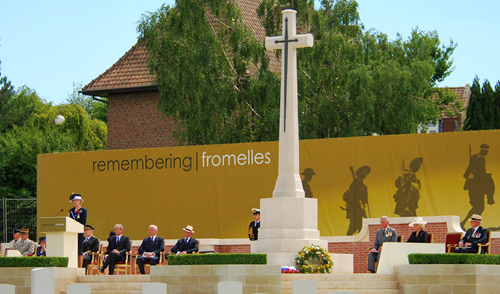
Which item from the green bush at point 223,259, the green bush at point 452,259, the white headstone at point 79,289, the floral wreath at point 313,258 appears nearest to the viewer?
the white headstone at point 79,289

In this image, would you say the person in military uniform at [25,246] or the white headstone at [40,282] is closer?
the white headstone at [40,282]

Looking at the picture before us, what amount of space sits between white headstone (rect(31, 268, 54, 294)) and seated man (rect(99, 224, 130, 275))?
513 centimetres

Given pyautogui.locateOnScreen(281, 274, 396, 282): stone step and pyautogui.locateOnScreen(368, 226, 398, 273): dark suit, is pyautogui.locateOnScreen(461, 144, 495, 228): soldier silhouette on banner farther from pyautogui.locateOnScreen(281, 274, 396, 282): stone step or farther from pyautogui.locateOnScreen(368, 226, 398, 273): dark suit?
pyautogui.locateOnScreen(281, 274, 396, 282): stone step

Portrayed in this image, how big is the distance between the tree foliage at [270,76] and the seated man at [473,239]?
8.87 m

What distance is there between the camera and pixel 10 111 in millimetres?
35406

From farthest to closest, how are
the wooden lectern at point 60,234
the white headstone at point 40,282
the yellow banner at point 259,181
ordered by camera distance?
the yellow banner at point 259,181 → the wooden lectern at point 60,234 → the white headstone at point 40,282

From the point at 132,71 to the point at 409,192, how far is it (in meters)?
16.1

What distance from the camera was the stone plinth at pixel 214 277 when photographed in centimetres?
1200

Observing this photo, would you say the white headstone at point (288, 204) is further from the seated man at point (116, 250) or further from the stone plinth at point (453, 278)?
the seated man at point (116, 250)

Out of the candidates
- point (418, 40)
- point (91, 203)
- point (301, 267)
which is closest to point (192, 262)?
point (301, 267)

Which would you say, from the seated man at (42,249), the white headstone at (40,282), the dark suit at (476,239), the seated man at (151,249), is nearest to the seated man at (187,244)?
the seated man at (151,249)

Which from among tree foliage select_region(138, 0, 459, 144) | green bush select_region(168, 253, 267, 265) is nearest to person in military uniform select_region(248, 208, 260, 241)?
green bush select_region(168, 253, 267, 265)

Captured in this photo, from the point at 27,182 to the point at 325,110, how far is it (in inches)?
527

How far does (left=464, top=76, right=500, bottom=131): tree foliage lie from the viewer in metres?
32.7
